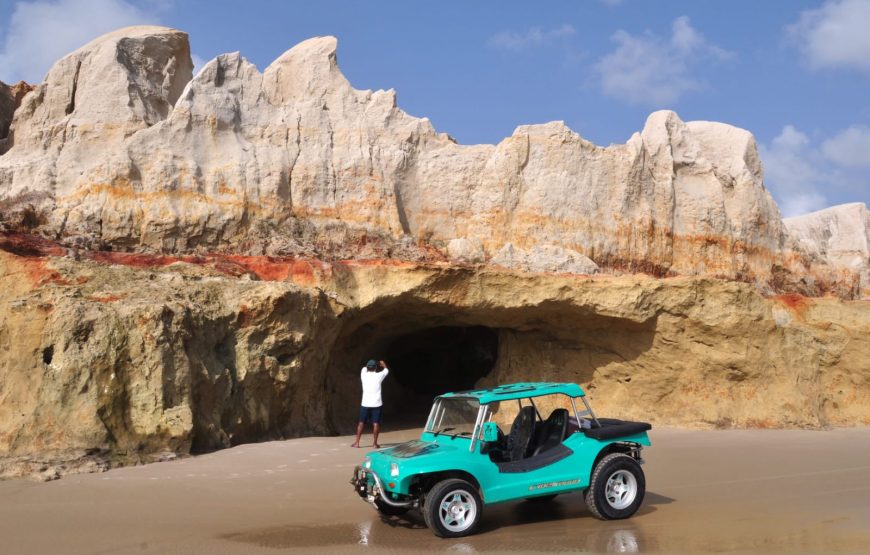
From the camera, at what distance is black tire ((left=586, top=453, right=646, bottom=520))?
6.41 meters

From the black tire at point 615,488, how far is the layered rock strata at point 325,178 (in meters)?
9.15

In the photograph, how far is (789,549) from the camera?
5.34m

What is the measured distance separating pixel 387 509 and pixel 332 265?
7.83 meters

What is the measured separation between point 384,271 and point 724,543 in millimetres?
9197

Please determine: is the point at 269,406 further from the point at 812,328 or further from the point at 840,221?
the point at 840,221

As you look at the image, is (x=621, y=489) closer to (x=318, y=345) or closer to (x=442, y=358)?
(x=318, y=345)

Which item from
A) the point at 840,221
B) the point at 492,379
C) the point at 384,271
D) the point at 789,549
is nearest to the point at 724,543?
the point at 789,549

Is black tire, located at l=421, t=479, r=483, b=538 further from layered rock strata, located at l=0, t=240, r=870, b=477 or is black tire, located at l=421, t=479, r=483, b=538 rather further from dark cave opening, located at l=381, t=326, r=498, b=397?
dark cave opening, located at l=381, t=326, r=498, b=397

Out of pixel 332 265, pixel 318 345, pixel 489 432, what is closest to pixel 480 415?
pixel 489 432

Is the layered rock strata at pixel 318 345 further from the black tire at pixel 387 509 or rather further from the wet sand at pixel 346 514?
the black tire at pixel 387 509

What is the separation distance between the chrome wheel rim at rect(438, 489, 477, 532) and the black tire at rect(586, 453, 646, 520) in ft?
3.89

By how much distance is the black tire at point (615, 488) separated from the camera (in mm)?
6414

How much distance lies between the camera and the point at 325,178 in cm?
1638

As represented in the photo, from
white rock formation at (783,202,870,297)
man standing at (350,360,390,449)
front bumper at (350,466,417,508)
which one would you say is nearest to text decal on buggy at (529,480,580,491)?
front bumper at (350,466,417,508)
